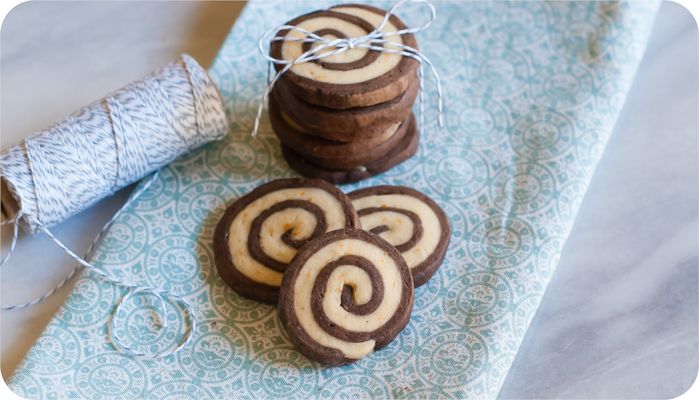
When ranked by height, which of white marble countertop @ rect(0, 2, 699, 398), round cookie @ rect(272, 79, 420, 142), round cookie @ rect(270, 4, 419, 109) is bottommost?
white marble countertop @ rect(0, 2, 699, 398)

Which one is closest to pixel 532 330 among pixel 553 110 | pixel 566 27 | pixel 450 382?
pixel 450 382

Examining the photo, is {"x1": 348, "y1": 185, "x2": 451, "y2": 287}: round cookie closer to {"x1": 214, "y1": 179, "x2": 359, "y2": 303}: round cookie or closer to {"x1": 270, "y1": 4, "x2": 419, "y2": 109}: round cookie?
{"x1": 214, "y1": 179, "x2": 359, "y2": 303}: round cookie

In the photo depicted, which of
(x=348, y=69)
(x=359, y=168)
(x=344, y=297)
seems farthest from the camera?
(x=359, y=168)

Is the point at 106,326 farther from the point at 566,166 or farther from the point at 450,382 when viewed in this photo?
the point at 566,166

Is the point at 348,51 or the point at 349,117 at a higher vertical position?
the point at 348,51

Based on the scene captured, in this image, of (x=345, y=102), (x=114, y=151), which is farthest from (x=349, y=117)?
(x=114, y=151)

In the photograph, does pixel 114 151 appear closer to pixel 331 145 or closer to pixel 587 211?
pixel 331 145

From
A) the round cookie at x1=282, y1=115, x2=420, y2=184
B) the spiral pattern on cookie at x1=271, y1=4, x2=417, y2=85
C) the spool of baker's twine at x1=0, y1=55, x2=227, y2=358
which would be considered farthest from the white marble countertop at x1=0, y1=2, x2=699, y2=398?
the spiral pattern on cookie at x1=271, y1=4, x2=417, y2=85
